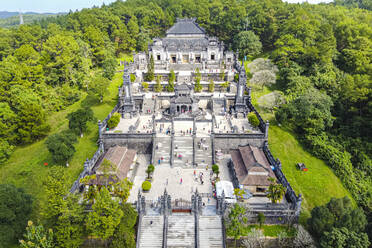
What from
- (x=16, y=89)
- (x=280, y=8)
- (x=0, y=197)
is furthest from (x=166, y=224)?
(x=280, y=8)

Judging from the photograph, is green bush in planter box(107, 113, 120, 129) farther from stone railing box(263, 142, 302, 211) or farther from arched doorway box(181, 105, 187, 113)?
stone railing box(263, 142, 302, 211)

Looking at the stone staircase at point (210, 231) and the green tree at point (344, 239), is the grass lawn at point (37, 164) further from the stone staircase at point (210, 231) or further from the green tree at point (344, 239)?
the green tree at point (344, 239)

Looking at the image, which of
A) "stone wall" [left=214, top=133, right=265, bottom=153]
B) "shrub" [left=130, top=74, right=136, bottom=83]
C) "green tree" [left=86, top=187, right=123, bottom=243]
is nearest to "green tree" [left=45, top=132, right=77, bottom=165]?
"green tree" [left=86, top=187, right=123, bottom=243]

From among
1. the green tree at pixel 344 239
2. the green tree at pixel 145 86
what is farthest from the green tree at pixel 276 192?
the green tree at pixel 145 86

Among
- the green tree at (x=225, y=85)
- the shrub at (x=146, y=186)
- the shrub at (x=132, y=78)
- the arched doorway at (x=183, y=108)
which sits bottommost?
the shrub at (x=146, y=186)

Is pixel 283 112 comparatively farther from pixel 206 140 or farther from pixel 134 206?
pixel 134 206

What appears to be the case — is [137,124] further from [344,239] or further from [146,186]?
[344,239]
